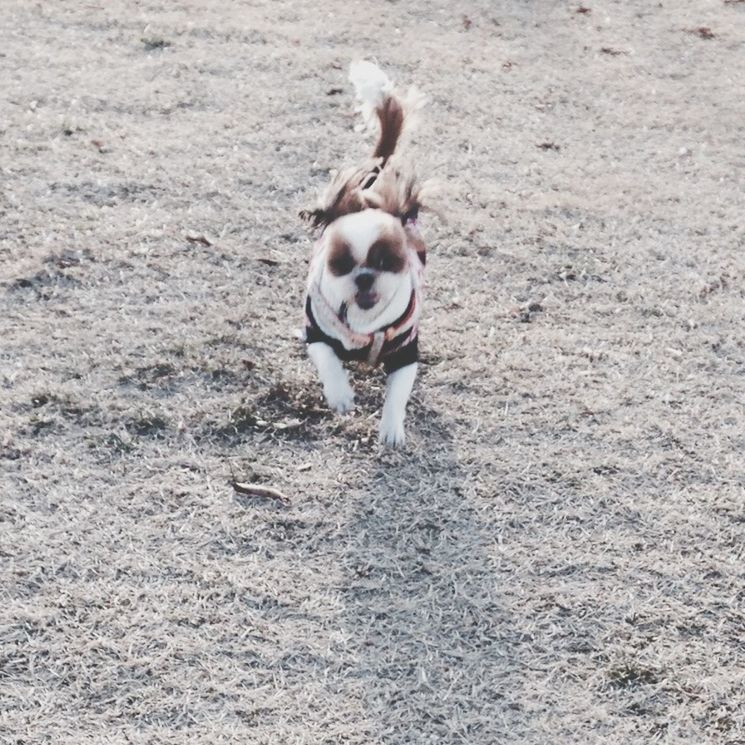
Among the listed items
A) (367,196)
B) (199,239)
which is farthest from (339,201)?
(199,239)

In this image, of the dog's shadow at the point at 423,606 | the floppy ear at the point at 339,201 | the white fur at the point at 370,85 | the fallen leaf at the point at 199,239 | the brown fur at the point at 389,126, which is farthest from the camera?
the fallen leaf at the point at 199,239

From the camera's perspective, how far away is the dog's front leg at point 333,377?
9.42 feet

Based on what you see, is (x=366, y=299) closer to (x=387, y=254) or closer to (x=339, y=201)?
(x=387, y=254)

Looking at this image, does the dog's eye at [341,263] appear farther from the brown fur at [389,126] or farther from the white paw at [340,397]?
the brown fur at [389,126]

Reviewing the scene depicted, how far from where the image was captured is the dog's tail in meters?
3.28

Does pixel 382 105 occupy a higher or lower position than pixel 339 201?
higher

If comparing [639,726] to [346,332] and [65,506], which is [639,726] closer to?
[346,332]

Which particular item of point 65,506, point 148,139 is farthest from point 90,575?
point 148,139

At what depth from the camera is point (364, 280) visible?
8.73 feet

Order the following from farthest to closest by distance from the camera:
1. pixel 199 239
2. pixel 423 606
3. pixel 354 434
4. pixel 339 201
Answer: pixel 199 239 < pixel 354 434 < pixel 339 201 < pixel 423 606

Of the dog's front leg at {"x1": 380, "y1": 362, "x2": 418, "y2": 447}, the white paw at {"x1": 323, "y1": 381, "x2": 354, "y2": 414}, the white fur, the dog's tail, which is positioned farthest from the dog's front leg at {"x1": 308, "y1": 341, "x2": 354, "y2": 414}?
Result: the white fur

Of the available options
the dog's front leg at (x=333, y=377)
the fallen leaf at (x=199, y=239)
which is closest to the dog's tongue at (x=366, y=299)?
the dog's front leg at (x=333, y=377)

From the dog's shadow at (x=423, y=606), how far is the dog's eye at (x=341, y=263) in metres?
0.55

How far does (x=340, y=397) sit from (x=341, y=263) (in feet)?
1.37
